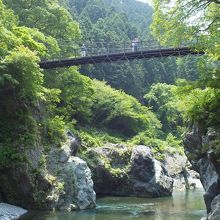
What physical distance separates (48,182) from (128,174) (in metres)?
10.6

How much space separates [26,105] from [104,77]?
41.5 meters

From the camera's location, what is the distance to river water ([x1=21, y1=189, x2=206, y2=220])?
20.3m

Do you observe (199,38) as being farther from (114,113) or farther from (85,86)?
(114,113)

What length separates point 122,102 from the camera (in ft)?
149

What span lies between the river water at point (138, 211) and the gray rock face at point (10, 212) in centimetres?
42

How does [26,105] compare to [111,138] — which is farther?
[111,138]

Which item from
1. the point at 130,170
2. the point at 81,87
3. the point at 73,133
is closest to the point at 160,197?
the point at 130,170

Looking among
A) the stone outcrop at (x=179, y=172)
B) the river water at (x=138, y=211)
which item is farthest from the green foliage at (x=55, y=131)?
the stone outcrop at (x=179, y=172)

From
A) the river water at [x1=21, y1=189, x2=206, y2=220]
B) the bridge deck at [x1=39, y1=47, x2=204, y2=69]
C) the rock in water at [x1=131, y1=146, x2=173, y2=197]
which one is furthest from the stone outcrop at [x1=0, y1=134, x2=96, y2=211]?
the bridge deck at [x1=39, y1=47, x2=204, y2=69]

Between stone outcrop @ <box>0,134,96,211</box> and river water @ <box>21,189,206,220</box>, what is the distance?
4.26 ft

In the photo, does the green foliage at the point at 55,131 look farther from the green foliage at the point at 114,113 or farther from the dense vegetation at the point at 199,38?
the green foliage at the point at 114,113

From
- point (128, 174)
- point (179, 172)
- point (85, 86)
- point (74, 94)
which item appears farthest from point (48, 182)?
point (179, 172)

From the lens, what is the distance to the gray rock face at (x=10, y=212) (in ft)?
62.6

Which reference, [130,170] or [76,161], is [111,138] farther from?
[76,161]
